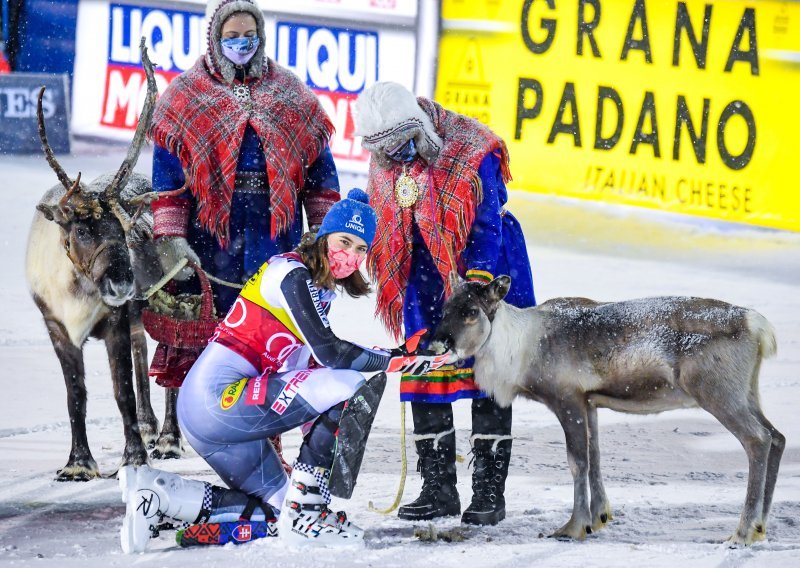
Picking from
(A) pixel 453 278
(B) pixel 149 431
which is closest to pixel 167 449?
(B) pixel 149 431

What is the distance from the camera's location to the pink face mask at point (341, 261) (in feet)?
14.3

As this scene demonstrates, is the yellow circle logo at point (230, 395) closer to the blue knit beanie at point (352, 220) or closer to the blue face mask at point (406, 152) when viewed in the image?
the blue knit beanie at point (352, 220)

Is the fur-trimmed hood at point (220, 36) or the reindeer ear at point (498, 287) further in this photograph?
the fur-trimmed hood at point (220, 36)

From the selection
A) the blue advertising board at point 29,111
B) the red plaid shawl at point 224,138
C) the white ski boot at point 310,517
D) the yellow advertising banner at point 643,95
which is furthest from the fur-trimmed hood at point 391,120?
the blue advertising board at point 29,111

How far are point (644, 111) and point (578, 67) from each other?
0.72m

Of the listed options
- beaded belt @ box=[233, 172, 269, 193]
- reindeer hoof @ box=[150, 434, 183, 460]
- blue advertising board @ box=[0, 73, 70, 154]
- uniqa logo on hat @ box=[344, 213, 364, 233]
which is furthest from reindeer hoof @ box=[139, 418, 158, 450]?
blue advertising board @ box=[0, 73, 70, 154]

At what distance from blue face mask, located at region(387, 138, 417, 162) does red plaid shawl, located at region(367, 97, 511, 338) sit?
6 cm

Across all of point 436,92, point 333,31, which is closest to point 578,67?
point 436,92

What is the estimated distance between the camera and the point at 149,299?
529cm

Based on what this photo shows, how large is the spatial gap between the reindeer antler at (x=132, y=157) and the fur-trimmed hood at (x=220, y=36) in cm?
28

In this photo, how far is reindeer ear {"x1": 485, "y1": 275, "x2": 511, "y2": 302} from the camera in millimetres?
4570

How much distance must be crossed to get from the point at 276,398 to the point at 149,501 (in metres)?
0.55

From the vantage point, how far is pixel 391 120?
14.8 ft

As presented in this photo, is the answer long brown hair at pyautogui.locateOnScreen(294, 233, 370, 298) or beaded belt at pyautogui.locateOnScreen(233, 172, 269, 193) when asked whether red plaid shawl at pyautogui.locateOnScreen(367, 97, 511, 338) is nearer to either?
long brown hair at pyautogui.locateOnScreen(294, 233, 370, 298)
